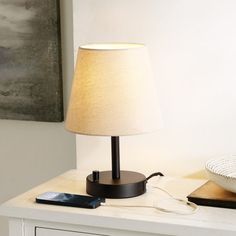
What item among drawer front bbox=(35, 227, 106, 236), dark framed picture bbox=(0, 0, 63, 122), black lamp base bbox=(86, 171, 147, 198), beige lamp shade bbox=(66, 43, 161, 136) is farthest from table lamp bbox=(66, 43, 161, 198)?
dark framed picture bbox=(0, 0, 63, 122)

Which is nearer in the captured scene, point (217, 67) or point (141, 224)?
point (141, 224)

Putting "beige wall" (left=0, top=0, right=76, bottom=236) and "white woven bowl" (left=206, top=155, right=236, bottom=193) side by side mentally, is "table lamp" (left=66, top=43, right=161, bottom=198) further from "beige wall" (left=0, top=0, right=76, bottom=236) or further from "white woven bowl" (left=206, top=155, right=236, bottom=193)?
A: "beige wall" (left=0, top=0, right=76, bottom=236)

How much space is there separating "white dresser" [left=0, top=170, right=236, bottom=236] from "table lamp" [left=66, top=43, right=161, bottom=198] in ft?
0.65

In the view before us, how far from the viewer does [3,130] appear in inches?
94.1

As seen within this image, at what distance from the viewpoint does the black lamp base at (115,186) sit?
5.43ft

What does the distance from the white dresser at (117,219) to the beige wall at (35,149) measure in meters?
0.58

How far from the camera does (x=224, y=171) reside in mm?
1646

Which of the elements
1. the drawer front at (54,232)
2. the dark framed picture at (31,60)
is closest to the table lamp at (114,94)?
the drawer front at (54,232)

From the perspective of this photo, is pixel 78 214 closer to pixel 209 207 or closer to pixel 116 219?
pixel 116 219

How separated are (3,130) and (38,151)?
0.55ft

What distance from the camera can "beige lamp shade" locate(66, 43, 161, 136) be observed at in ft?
5.22

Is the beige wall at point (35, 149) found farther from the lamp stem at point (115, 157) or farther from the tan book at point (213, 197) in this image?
the tan book at point (213, 197)

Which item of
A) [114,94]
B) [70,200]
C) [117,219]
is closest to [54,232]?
[70,200]

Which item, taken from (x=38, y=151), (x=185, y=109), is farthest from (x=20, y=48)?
(x=185, y=109)
